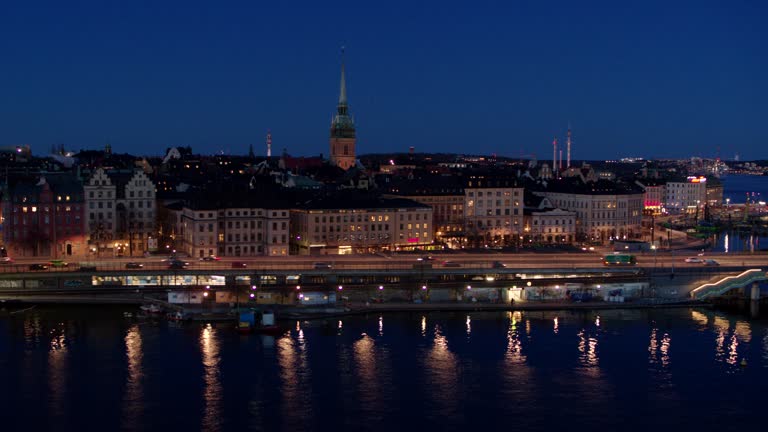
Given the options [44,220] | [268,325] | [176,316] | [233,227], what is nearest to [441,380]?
[268,325]

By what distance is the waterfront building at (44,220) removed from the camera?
45.7m

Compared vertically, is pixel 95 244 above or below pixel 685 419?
above

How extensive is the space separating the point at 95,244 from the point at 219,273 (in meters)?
10.1

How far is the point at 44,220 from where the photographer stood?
4638 centimetres

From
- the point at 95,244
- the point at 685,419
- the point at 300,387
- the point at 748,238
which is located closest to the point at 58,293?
the point at 95,244

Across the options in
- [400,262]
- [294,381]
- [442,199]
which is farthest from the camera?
[442,199]

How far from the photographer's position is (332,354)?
30.5m

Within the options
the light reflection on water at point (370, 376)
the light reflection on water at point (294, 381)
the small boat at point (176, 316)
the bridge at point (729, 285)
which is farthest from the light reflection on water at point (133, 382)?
the bridge at point (729, 285)

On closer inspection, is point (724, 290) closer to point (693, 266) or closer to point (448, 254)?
point (693, 266)

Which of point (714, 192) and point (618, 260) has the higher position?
point (714, 192)

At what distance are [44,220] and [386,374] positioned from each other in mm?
24044

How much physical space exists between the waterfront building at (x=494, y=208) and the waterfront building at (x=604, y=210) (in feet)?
13.5

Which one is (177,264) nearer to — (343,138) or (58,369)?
(58,369)

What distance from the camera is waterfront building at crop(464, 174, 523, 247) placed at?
58.4 m
